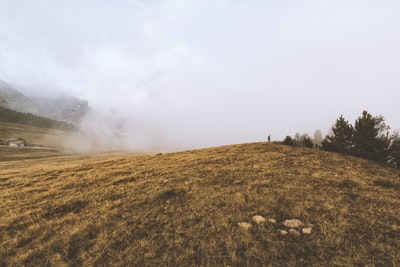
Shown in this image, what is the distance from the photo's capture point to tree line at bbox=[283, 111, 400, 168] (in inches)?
674

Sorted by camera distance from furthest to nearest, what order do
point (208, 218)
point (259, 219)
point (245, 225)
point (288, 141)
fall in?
point (288, 141) < point (208, 218) < point (259, 219) < point (245, 225)

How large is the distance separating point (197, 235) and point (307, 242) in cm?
373

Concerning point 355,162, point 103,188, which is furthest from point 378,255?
point 103,188

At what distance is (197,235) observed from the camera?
779 cm

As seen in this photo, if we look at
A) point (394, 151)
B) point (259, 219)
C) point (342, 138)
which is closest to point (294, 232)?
point (259, 219)

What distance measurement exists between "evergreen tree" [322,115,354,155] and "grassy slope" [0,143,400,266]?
15.7 ft

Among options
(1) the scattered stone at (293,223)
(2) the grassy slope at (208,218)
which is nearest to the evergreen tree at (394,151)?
(2) the grassy slope at (208,218)

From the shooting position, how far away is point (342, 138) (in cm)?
2038

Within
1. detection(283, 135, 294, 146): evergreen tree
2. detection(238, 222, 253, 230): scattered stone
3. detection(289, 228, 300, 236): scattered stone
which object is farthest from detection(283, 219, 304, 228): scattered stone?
detection(283, 135, 294, 146): evergreen tree

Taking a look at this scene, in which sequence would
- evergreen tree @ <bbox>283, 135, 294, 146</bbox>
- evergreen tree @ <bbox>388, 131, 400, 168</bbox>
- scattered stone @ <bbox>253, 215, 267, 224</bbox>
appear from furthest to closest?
1. evergreen tree @ <bbox>283, 135, 294, 146</bbox>
2. evergreen tree @ <bbox>388, 131, 400, 168</bbox>
3. scattered stone @ <bbox>253, 215, 267, 224</bbox>

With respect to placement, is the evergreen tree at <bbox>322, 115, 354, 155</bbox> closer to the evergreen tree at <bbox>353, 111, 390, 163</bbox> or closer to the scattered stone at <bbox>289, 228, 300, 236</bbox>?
the evergreen tree at <bbox>353, 111, 390, 163</bbox>

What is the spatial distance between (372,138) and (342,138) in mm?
2433

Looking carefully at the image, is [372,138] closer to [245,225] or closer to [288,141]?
[288,141]

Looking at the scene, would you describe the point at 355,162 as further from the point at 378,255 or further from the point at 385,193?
the point at 378,255
